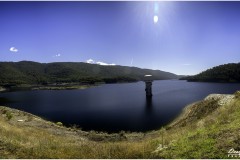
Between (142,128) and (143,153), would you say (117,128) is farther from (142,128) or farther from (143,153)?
(143,153)

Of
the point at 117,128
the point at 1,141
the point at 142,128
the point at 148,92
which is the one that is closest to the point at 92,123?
the point at 117,128

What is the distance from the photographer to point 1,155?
437 inches

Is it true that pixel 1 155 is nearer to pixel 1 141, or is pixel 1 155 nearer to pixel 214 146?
pixel 1 141

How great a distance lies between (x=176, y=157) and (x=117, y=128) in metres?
37.0

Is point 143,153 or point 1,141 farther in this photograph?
point 1,141

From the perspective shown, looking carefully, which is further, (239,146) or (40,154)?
(40,154)

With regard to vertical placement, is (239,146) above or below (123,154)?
above

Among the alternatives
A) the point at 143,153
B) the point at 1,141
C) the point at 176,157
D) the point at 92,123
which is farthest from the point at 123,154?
the point at 92,123

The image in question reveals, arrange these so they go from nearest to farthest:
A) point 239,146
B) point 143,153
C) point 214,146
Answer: point 239,146 → point 214,146 → point 143,153

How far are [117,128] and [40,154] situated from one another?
36.1m

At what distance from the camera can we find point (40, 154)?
11.5 meters

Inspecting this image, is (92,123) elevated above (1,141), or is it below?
below

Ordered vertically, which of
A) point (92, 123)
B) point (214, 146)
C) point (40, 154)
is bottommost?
point (92, 123)

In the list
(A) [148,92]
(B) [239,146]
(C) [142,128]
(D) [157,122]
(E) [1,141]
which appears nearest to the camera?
(B) [239,146]
